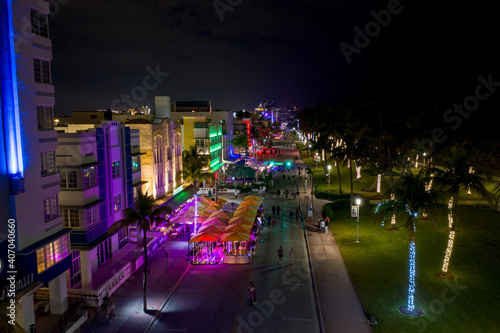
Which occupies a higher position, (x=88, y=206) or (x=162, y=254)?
(x=88, y=206)

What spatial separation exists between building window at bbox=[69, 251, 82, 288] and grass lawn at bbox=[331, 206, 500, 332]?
17.4 m

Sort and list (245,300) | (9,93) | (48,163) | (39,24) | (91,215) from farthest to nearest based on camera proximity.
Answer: (91,215), (245,300), (48,163), (39,24), (9,93)

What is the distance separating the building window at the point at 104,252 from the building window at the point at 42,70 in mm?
11578

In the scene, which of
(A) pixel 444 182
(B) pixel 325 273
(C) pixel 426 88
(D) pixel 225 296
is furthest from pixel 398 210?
(C) pixel 426 88

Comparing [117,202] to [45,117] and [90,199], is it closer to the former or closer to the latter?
[90,199]

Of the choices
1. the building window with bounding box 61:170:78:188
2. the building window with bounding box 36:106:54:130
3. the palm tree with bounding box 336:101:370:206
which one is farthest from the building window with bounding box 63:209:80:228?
the palm tree with bounding box 336:101:370:206

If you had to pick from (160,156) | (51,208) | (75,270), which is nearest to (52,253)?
(51,208)

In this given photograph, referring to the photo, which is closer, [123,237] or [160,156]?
[123,237]

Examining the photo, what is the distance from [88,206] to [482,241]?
30.9 m

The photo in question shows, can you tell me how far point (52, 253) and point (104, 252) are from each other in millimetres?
7151

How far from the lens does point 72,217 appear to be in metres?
23.4

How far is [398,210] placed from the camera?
21797 millimetres

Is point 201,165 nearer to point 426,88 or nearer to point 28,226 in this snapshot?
point 28,226

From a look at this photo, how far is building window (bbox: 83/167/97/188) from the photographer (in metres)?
23.9
